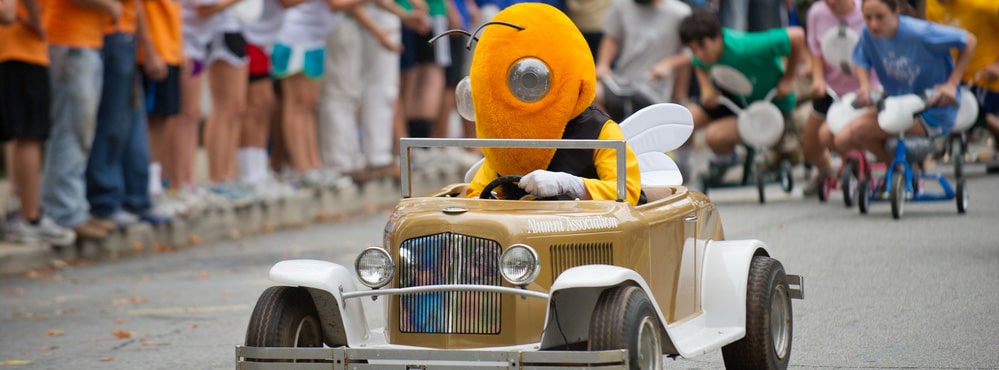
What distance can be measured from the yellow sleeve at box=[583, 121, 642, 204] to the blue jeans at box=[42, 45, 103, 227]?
18.9 feet

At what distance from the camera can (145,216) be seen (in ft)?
39.8

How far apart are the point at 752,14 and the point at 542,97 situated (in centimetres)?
1224

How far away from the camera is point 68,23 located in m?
11.0

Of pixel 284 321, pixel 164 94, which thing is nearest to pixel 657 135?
pixel 284 321

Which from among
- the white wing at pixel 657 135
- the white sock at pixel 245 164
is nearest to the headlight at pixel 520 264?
the white wing at pixel 657 135

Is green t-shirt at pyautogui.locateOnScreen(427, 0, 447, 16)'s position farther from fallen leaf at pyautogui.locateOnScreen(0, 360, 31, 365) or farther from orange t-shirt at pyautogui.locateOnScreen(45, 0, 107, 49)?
fallen leaf at pyautogui.locateOnScreen(0, 360, 31, 365)

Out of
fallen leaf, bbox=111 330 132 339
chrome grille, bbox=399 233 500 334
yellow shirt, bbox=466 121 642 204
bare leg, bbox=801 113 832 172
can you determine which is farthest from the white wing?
bare leg, bbox=801 113 832 172

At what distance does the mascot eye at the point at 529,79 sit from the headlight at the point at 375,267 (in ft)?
3.23

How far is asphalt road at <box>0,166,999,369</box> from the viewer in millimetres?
7258

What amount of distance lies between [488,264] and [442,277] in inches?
6.8

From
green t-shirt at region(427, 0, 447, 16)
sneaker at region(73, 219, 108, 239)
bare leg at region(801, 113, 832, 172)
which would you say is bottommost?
sneaker at region(73, 219, 108, 239)

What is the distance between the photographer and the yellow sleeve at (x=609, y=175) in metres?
6.16

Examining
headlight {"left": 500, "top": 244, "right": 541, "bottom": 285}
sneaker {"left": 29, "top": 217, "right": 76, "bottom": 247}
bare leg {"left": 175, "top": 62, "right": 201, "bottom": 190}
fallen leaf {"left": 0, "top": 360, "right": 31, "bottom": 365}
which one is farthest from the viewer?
bare leg {"left": 175, "top": 62, "right": 201, "bottom": 190}

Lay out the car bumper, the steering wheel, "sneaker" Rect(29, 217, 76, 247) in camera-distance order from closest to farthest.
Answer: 1. the car bumper
2. the steering wheel
3. "sneaker" Rect(29, 217, 76, 247)
